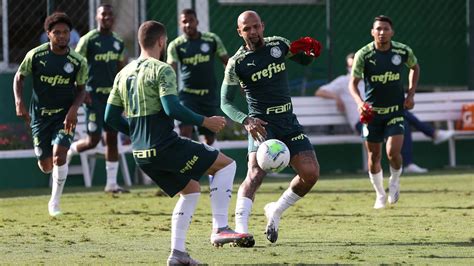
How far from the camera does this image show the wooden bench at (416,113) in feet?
65.5

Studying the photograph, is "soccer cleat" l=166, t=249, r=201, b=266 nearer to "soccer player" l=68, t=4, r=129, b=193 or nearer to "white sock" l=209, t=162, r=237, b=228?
"white sock" l=209, t=162, r=237, b=228

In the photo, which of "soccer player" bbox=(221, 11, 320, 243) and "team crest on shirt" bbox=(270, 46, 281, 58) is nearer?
"soccer player" bbox=(221, 11, 320, 243)

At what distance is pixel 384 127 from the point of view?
577 inches

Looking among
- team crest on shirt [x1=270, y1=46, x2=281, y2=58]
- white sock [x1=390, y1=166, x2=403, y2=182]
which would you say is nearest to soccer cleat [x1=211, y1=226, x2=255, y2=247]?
team crest on shirt [x1=270, y1=46, x2=281, y2=58]

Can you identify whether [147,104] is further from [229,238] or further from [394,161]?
[394,161]

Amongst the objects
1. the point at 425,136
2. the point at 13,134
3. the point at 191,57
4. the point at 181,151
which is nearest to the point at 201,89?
the point at 191,57

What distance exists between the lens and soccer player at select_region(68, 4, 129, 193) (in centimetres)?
1677

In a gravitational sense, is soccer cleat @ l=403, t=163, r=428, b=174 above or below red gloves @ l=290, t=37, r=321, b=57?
below

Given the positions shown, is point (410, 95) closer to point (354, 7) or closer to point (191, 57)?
point (191, 57)

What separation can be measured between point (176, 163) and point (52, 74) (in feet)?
16.6

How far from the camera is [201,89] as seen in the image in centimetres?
1728

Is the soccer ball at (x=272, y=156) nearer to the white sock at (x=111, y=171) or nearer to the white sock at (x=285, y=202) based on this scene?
the white sock at (x=285, y=202)

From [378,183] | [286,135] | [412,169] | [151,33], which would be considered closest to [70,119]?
[286,135]

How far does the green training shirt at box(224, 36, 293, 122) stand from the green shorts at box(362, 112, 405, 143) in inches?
A: 131
